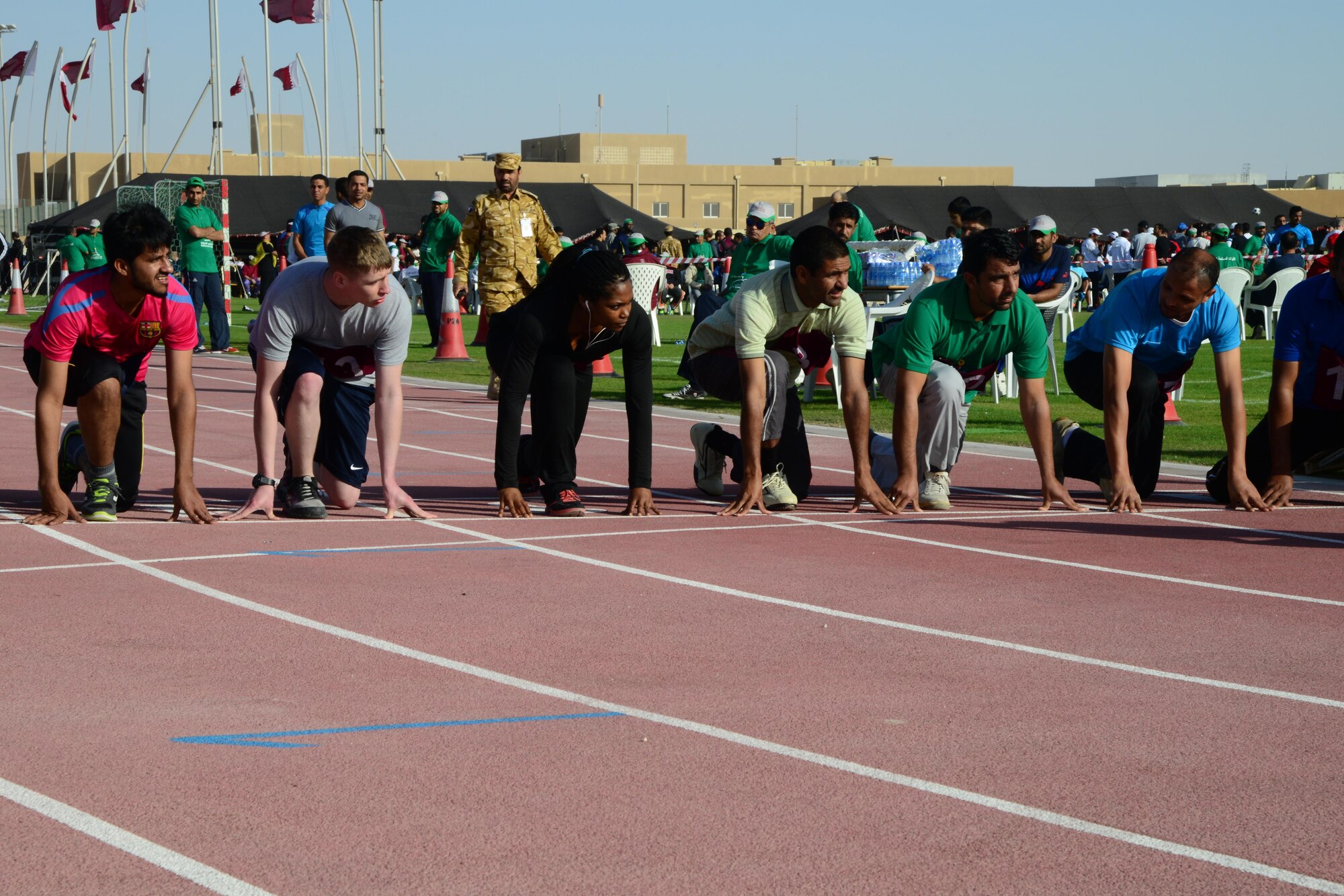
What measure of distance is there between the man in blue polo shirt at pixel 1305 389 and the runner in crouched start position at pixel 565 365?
2.69 m

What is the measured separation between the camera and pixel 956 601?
5516mm

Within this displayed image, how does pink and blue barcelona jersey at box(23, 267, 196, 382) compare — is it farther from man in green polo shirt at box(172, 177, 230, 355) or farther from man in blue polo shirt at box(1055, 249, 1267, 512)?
man in green polo shirt at box(172, 177, 230, 355)

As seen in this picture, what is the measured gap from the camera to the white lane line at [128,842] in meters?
2.94

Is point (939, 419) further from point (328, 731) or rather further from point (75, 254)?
point (75, 254)

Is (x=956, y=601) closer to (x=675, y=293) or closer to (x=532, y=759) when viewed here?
(x=532, y=759)

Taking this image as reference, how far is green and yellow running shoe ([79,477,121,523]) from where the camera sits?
22.3ft

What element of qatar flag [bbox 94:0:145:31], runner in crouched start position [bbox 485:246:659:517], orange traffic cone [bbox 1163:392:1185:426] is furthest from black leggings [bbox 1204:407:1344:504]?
qatar flag [bbox 94:0:145:31]

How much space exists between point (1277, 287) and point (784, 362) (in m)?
14.3

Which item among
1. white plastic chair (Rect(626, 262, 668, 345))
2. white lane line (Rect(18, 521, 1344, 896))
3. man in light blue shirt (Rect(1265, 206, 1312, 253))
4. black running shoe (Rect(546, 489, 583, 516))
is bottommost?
white lane line (Rect(18, 521, 1344, 896))

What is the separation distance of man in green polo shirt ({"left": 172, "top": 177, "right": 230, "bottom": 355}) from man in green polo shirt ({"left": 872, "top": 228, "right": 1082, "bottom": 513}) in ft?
32.1

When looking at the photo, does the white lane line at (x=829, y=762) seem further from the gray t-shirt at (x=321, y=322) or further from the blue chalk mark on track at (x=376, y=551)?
the gray t-shirt at (x=321, y=322)

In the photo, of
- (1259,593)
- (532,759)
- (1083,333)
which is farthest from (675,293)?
(532,759)

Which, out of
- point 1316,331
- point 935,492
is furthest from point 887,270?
point 935,492

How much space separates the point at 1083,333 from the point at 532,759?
5.20 meters
